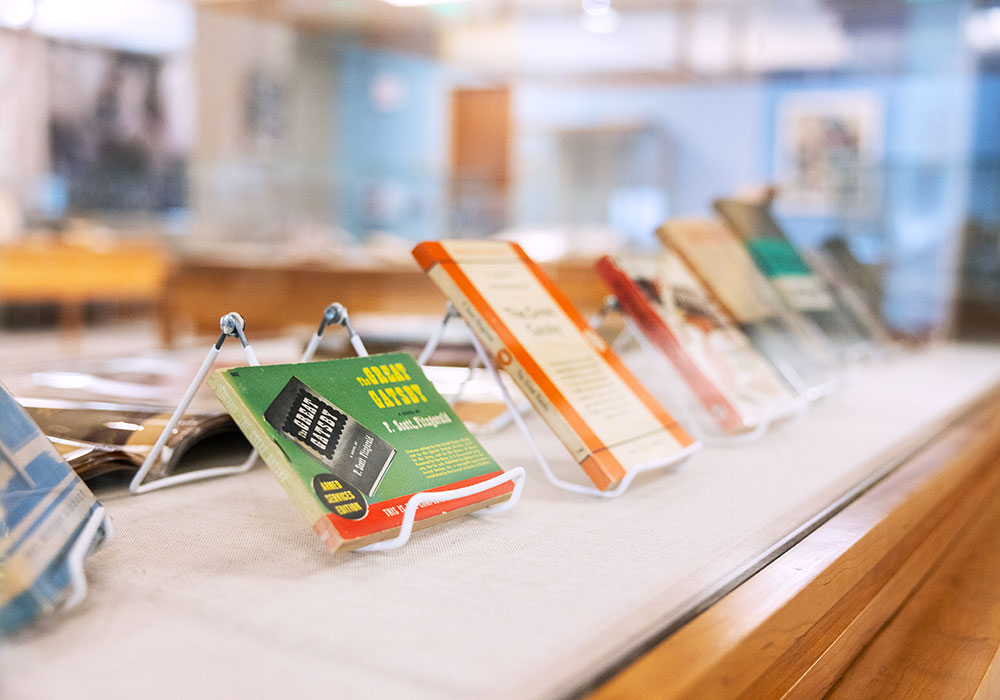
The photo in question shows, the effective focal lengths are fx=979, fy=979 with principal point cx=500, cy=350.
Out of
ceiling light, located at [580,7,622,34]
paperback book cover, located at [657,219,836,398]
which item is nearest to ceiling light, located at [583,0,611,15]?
ceiling light, located at [580,7,622,34]

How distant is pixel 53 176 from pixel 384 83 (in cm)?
270

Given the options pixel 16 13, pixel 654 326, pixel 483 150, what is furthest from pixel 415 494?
pixel 483 150

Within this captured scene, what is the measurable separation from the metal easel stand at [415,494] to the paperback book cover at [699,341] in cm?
39

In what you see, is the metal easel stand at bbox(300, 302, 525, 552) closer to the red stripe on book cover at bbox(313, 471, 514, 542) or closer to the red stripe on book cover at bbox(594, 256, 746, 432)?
the red stripe on book cover at bbox(313, 471, 514, 542)

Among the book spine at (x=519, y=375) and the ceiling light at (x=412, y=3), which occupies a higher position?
the ceiling light at (x=412, y=3)

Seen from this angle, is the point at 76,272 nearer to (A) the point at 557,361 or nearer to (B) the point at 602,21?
(B) the point at 602,21

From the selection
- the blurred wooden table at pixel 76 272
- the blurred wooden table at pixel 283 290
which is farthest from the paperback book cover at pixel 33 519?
the blurred wooden table at pixel 76 272

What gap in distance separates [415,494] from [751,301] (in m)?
1.26

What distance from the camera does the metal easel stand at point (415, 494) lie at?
982 millimetres

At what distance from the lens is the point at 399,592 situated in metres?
0.91

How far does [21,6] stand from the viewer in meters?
4.59

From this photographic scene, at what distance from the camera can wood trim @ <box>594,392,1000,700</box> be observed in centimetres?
78

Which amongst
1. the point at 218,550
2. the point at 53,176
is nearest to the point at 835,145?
the point at 218,550

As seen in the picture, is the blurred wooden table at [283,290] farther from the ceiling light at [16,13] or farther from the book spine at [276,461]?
the book spine at [276,461]
